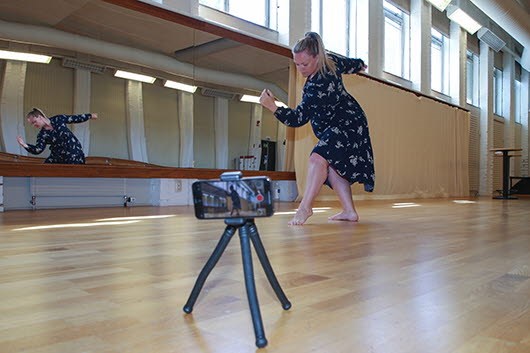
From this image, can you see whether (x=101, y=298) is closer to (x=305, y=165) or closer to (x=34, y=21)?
(x=34, y=21)

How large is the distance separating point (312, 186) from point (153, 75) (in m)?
2.57

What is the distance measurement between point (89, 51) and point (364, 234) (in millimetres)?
3054

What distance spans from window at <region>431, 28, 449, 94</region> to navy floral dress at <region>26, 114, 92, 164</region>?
7.36 meters

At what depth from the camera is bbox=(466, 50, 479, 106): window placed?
10383mm

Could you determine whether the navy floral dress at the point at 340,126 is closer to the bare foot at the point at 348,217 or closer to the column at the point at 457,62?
the bare foot at the point at 348,217

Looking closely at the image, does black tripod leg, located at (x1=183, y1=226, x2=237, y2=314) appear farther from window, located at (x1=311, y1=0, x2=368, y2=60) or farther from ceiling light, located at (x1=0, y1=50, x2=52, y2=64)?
window, located at (x1=311, y1=0, x2=368, y2=60)

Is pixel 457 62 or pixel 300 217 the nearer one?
pixel 300 217

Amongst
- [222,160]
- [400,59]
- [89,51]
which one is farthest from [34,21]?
[400,59]

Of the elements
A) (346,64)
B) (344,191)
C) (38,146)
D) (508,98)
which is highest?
(508,98)

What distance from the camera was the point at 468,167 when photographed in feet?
31.6

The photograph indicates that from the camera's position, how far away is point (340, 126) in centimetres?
253

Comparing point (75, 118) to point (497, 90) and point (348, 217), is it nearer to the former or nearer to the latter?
point (348, 217)

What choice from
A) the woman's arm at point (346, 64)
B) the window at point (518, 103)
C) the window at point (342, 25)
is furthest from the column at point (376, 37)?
the window at point (518, 103)

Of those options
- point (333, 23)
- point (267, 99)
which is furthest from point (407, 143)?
point (267, 99)
